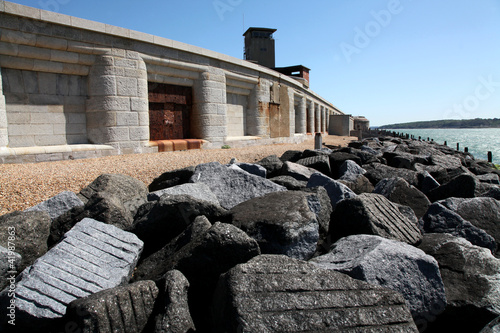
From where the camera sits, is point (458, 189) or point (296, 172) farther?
point (296, 172)

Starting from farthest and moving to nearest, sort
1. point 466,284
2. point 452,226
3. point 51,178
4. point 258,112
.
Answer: point 258,112 < point 51,178 < point 452,226 < point 466,284

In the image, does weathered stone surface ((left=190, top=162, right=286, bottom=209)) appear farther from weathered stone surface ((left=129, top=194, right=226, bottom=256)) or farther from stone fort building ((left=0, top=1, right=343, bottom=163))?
stone fort building ((left=0, top=1, right=343, bottom=163))

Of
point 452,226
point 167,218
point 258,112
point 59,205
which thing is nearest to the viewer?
point 167,218

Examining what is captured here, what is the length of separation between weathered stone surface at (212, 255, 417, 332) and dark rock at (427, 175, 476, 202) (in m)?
3.56

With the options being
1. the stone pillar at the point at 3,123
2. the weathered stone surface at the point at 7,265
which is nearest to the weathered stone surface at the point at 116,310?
the weathered stone surface at the point at 7,265

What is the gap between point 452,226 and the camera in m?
3.29

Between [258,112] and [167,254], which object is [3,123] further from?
[258,112]

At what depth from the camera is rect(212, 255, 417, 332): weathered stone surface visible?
1.49 meters

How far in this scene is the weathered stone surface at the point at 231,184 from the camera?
11.8 feet

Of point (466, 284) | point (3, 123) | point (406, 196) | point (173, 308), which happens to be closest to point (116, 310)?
point (173, 308)

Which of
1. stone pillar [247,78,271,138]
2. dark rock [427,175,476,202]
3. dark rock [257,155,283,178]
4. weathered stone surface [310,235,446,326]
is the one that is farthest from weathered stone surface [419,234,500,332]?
stone pillar [247,78,271,138]

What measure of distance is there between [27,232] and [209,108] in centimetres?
780

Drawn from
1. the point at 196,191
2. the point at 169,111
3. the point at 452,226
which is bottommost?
the point at 452,226

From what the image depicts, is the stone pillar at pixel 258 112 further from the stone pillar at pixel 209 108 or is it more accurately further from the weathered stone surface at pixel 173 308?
the weathered stone surface at pixel 173 308
